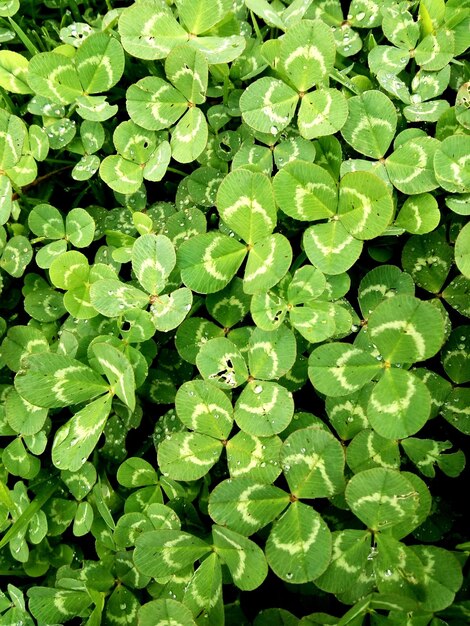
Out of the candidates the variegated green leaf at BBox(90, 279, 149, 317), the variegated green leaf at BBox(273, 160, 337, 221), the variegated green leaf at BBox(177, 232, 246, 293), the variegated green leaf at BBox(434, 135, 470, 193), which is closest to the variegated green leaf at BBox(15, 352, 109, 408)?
the variegated green leaf at BBox(90, 279, 149, 317)

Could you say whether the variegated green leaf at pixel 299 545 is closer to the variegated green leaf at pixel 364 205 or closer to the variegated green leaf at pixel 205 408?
the variegated green leaf at pixel 205 408

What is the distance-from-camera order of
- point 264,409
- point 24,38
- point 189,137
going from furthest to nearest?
1. point 24,38
2. point 189,137
3. point 264,409

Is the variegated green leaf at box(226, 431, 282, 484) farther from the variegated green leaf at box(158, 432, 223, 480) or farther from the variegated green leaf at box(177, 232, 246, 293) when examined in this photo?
the variegated green leaf at box(177, 232, 246, 293)

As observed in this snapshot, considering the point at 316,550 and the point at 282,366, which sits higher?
the point at 282,366

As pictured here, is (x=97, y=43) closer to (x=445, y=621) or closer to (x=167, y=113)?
(x=167, y=113)

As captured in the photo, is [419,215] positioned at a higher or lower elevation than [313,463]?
higher

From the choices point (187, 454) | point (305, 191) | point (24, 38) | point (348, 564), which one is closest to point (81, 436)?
point (187, 454)

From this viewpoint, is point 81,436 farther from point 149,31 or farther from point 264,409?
point 149,31

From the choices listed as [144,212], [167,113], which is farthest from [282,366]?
[167,113]
